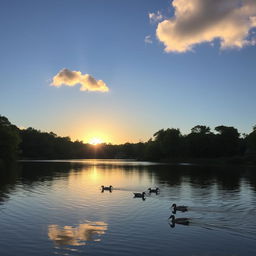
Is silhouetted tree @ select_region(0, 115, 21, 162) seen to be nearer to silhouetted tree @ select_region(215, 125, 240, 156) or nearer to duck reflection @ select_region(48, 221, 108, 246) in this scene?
duck reflection @ select_region(48, 221, 108, 246)

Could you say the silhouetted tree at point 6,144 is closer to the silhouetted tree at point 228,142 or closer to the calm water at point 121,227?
the calm water at point 121,227

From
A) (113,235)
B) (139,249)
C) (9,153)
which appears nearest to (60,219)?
(113,235)

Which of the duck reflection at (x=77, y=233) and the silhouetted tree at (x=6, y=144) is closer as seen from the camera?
the duck reflection at (x=77, y=233)

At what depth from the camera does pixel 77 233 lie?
2206cm

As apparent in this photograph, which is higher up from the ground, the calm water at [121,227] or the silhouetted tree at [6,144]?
the silhouetted tree at [6,144]

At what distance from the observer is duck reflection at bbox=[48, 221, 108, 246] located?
2012 centimetres

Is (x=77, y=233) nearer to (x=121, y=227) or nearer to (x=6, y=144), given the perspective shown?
(x=121, y=227)

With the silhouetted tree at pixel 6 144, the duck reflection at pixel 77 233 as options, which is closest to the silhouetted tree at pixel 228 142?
the silhouetted tree at pixel 6 144

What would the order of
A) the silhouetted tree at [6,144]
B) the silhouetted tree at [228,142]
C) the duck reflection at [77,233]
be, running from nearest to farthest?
1. the duck reflection at [77,233]
2. the silhouetted tree at [6,144]
3. the silhouetted tree at [228,142]

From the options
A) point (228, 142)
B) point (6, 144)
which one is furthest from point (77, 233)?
point (228, 142)

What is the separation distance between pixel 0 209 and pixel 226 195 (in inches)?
1118

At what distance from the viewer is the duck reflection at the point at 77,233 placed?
20125 mm

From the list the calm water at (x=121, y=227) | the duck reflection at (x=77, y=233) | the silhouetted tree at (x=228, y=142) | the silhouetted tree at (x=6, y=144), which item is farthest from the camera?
the silhouetted tree at (x=228, y=142)

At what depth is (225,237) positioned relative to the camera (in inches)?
853
